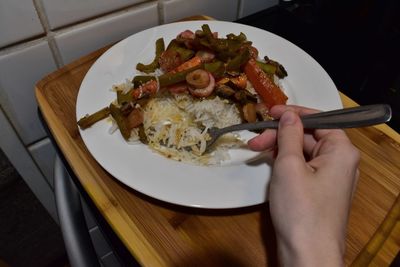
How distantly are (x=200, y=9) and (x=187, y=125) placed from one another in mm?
483

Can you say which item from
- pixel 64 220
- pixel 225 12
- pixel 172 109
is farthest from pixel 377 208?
pixel 225 12

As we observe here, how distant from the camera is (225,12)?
1.13 m

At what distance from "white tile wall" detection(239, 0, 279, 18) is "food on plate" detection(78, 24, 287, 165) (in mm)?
367

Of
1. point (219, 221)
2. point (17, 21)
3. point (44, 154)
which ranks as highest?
point (17, 21)


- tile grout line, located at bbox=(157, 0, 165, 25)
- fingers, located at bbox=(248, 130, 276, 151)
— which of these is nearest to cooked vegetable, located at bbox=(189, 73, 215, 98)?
fingers, located at bbox=(248, 130, 276, 151)

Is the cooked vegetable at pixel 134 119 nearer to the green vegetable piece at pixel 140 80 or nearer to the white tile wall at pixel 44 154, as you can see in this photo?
the green vegetable piece at pixel 140 80

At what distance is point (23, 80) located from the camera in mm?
791

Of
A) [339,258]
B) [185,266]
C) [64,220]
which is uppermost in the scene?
[339,258]

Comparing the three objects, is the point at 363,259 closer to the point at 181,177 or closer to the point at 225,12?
the point at 181,177

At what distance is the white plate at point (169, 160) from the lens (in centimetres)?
56

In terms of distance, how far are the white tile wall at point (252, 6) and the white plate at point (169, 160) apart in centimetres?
32

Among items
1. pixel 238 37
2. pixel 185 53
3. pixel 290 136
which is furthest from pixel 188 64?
pixel 290 136

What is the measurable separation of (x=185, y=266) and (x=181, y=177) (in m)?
0.16

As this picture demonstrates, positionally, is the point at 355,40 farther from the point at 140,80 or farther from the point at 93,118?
the point at 93,118
